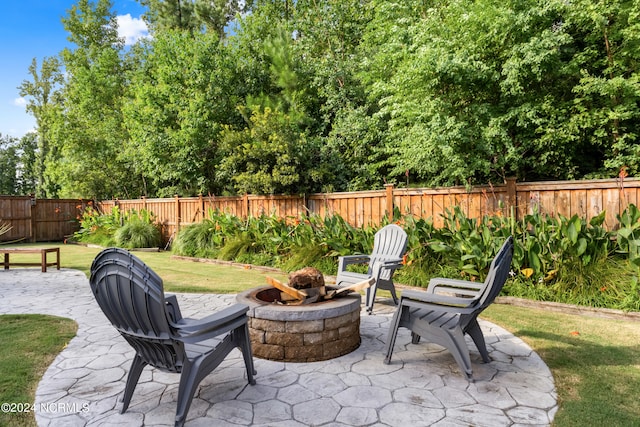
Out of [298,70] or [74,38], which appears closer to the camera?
[298,70]

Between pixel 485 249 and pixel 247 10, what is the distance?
18.8m

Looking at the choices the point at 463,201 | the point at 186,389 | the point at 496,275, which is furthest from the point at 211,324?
the point at 463,201

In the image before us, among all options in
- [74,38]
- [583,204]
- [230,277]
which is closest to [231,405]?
[230,277]

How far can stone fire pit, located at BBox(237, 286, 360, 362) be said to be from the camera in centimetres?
302

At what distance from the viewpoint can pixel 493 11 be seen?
670cm

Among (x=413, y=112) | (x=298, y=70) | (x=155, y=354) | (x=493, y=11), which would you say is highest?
(x=298, y=70)

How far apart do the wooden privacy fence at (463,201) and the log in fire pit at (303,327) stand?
341cm

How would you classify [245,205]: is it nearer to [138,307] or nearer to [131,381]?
[131,381]

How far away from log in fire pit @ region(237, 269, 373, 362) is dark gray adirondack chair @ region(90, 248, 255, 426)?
649 mm

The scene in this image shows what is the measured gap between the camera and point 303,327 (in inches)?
119

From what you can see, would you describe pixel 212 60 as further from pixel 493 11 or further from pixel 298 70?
pixel 493 11

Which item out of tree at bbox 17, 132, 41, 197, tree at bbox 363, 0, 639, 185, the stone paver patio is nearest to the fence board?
tree at bbox 363, 0, 639, 185

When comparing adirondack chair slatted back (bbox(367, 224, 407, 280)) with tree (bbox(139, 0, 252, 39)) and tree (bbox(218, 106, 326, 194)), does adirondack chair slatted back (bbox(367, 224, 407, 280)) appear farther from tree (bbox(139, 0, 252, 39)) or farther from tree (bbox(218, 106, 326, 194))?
tree (bbox(139, 0, 252, 39))

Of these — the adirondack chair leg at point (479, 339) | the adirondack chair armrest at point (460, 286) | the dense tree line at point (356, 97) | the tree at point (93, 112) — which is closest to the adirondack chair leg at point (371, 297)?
the adirondack chair armrest at point (460, 286)
